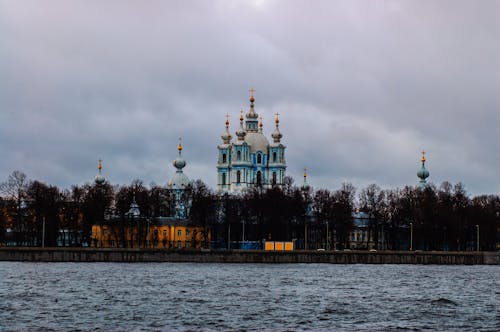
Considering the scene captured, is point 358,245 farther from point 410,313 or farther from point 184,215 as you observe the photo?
point 410,313

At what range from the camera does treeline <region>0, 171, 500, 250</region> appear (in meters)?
154

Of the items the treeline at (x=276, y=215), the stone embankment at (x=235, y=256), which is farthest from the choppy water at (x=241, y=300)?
the treeline at (x=276, y=215)

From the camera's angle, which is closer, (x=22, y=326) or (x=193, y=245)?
(x=22, y=326)

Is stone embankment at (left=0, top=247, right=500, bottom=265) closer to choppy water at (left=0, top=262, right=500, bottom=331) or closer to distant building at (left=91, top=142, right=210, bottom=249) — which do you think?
choppy water at (left=0, top=262, right=500, bottom=331)

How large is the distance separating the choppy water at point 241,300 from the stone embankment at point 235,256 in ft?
62.8

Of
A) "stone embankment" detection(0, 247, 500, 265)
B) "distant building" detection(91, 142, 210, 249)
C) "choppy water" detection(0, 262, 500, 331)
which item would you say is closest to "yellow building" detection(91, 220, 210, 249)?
"distant building" detection(91, 142, 210, 249)

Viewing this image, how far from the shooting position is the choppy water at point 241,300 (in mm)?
59438

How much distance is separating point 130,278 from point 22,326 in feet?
129

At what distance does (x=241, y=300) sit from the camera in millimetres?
73250

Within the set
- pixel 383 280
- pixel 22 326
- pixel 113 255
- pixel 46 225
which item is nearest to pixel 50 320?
pixel 22 326

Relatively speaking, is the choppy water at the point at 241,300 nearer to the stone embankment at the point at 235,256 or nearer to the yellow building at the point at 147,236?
the stone embankment at the point at 235,256

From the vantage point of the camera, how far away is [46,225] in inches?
5925

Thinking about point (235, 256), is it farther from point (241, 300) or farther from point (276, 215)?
point (241, 300)

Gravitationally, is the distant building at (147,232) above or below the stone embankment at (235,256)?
above
